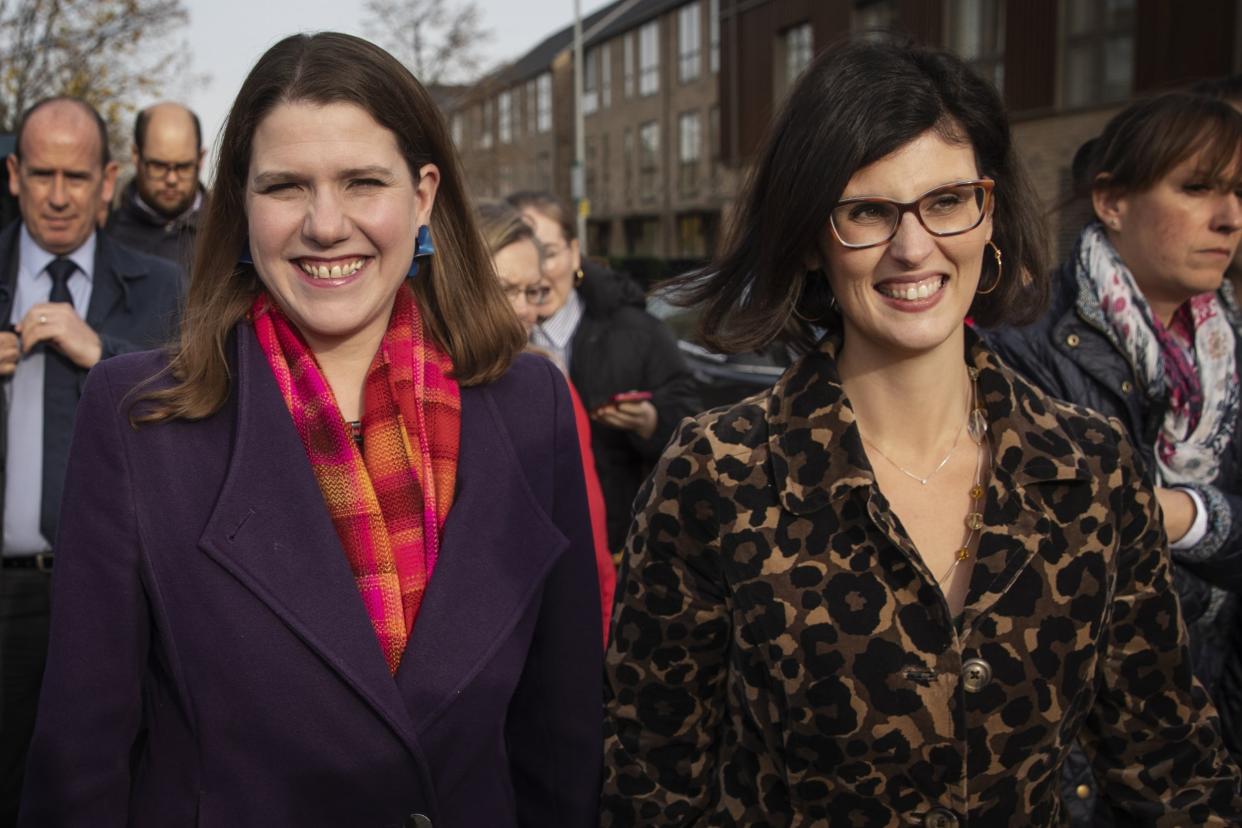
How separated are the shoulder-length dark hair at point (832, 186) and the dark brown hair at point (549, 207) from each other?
2514mm

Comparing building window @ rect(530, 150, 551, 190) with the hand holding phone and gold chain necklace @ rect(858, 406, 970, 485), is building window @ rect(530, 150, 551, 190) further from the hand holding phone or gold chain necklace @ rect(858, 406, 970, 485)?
gold chain necklace @ rect(858, 406, 970, 485)

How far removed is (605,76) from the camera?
4909 cm

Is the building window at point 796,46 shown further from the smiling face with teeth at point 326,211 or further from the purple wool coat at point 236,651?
the purple wool coat at point 236,651

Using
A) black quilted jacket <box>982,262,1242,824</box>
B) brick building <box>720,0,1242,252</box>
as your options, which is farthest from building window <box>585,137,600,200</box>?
black quilted jacket <box>982,262,1242,824</box>

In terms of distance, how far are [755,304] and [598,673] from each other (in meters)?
0.80

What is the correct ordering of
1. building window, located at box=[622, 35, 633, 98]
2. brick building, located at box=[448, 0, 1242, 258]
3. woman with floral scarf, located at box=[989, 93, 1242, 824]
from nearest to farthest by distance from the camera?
woman with floral scarf, located at box=[989, 93, 1242, 824] < brick building, located at box=[448, 0, 1242, 258] < building window, located at box=[622, 35, 633, 98]

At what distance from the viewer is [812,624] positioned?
78.0 inches

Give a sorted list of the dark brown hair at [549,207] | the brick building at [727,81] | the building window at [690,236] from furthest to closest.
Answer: the building window at [690,236]
the brick building at [727,81]
the dark brown hair at [549,207]

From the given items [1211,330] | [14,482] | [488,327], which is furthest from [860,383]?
[14,482]

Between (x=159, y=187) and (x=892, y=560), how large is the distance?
174 inches

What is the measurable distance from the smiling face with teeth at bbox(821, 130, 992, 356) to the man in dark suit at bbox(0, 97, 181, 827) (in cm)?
206

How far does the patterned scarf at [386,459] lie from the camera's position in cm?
204

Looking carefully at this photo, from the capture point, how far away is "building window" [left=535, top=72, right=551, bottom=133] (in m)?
57.1

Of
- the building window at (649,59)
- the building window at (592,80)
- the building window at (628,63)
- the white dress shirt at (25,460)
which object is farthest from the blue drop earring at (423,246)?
the building window at (592,80)
